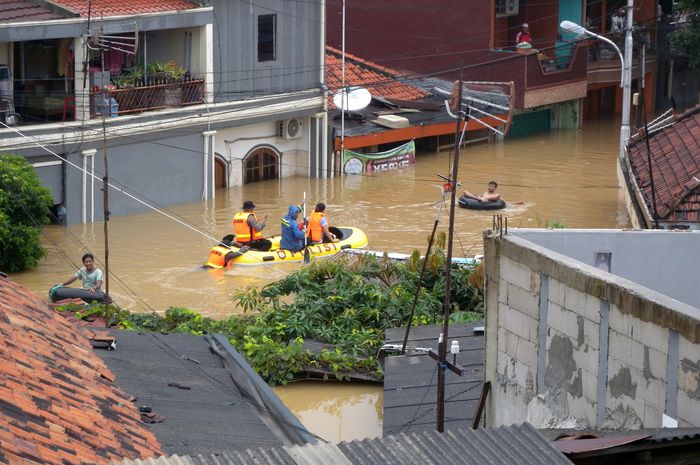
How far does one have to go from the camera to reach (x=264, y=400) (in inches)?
470

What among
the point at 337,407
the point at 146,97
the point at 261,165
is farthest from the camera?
the point at 261,165

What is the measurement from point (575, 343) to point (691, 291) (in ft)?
7.05

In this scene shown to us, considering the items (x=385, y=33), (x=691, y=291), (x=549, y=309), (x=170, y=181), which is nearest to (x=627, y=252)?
(x=691, y=291)

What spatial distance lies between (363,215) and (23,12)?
870cm

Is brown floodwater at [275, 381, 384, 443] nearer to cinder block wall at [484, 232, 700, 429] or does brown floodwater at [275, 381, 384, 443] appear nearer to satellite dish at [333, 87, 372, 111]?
cinder block wall at [484, 232, 700, 429]

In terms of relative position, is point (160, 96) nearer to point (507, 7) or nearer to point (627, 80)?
point (627, 80)

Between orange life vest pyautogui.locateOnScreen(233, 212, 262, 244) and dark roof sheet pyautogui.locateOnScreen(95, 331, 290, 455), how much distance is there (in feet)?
42.2

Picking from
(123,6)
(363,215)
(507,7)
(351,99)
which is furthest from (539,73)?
(123,6)

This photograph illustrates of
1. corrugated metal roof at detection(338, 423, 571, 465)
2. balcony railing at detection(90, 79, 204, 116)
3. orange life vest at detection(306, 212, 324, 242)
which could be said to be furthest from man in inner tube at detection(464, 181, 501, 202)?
corrugated metal roof at detection(338, 423, 571, 465)

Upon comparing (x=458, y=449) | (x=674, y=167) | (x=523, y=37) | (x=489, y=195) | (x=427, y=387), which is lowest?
(x=489, y=195)

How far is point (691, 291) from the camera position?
12461 mm

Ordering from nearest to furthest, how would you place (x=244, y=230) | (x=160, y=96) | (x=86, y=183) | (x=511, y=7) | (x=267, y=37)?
(x=244, y=230) < (x=86, y=183) < (x=160, y=96) < (x=267, y=37) < (x=511, y=7)

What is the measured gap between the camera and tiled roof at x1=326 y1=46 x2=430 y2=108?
39.7m

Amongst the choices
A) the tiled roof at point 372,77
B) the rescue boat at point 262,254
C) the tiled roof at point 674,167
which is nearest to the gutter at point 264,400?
the tiled roof at point 674,167
